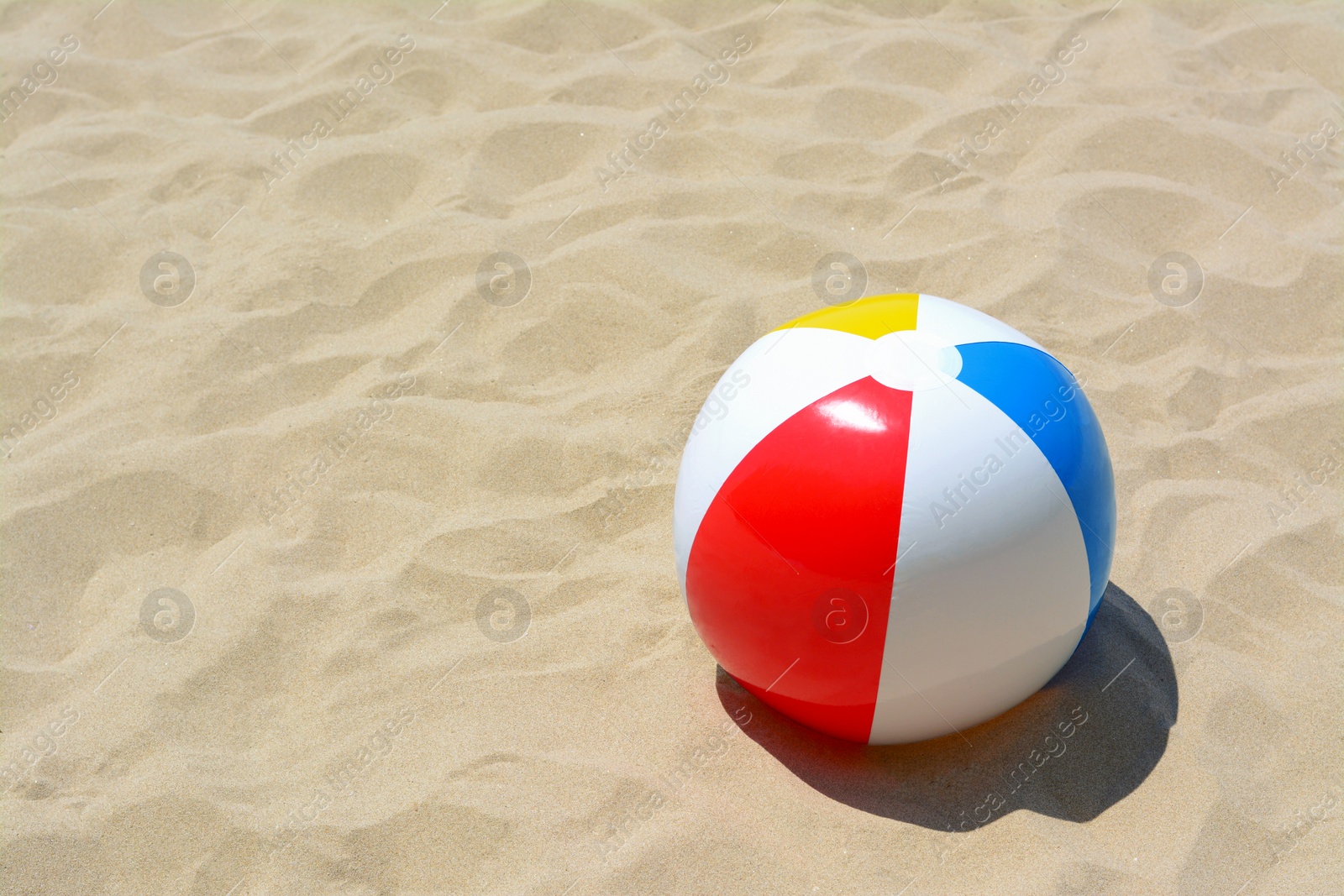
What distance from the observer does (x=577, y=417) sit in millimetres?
4289

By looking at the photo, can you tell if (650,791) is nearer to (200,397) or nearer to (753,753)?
(753,753)

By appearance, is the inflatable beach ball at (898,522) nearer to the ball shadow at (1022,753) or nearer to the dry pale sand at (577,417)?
the ball shadow at (1022,753)

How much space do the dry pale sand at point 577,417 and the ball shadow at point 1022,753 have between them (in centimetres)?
1

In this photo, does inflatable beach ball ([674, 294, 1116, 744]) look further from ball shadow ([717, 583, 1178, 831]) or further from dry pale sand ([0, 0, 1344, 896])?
dry pale sand ([0, 0, 1344, 896])

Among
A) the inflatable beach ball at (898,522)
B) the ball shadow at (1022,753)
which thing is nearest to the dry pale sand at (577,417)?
the ball shadow at (1022,753)

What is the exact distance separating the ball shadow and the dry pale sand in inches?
0.5

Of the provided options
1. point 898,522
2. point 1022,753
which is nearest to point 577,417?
point 898,522

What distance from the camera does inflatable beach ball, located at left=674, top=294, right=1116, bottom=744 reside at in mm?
2719

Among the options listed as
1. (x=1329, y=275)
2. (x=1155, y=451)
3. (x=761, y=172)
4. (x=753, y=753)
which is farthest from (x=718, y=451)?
(x=1329, y=275)

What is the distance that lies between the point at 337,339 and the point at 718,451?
231cm

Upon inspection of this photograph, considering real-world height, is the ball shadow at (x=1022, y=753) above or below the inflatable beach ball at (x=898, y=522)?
below

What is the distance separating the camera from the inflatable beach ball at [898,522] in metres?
2.72

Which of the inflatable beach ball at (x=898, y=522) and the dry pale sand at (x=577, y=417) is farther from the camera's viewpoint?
the dry pale sand at (x=577, y=417)

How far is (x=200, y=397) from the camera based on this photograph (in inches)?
175
